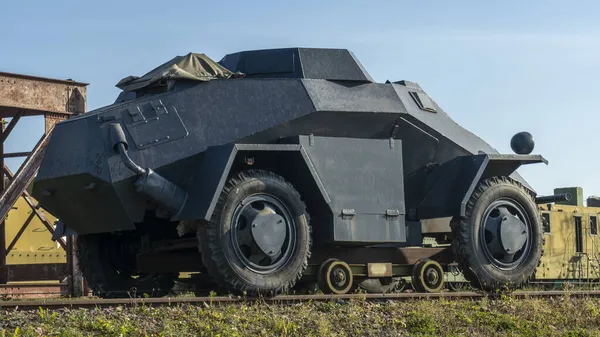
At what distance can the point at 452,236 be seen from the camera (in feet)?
46.8

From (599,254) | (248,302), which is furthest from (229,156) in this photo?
(599,254)

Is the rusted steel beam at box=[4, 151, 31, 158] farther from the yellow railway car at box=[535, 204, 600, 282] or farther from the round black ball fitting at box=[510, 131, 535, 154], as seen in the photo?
Answer: the yellow railway car at box=[535, 204, 600, 282]

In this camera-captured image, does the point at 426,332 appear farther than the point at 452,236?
No

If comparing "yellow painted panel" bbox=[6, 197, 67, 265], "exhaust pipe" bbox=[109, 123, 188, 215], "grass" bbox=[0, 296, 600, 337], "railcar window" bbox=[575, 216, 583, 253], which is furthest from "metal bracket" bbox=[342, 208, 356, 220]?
"railcar window" bbox=[575, 216, 583, 253]

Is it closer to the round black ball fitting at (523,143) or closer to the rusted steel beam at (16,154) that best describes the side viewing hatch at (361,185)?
the round black ball fitting at (523,143)

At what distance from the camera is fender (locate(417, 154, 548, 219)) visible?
14.2 metres

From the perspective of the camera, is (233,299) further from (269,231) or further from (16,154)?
(16,154)

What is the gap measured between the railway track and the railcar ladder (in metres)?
8.33

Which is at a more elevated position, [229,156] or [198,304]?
[229,156]

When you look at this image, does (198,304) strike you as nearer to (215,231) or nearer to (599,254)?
(215,231)

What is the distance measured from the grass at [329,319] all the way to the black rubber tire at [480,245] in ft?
1.85

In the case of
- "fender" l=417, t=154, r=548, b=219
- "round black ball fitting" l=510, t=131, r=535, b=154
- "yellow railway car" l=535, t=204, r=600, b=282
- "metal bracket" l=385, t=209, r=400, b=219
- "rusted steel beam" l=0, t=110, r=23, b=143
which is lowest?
"yellow railway car" l=535, t=204, r=600, b=282

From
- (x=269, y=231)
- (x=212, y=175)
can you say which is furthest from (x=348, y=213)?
(x=212, y=175)

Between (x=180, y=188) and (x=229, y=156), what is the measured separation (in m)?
0.76
